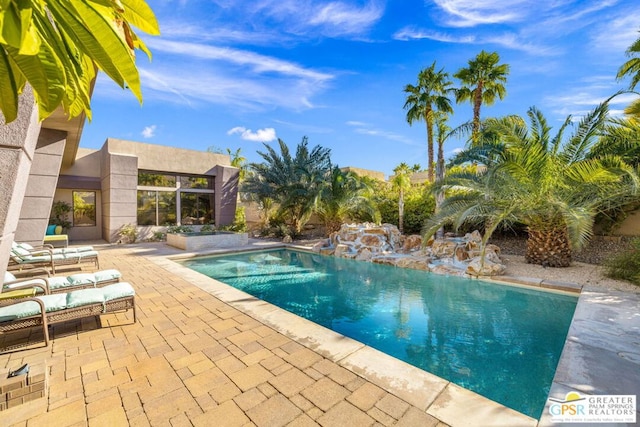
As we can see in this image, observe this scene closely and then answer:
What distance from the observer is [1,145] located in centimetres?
310

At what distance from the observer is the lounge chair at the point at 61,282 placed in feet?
15.8

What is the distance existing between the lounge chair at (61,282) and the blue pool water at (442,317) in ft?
11.1

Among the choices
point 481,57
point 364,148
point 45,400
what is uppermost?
point 481,57

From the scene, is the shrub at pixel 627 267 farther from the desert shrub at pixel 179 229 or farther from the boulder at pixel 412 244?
the desert shrub at pixel 179 229

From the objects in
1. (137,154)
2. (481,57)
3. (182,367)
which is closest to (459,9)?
(481,57)

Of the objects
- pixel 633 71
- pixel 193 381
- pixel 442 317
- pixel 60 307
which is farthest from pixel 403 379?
pixel 633 71

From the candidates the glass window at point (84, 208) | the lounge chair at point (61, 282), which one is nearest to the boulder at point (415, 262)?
the lounge chair at point (61, 282)

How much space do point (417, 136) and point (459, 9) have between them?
1183cm

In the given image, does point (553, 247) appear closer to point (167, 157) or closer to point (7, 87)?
point (7, 87)

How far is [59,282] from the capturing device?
5.12 meters

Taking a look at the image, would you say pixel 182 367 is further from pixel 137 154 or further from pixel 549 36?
pixel 137 154

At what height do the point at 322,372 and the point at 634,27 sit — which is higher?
the point at 634,27

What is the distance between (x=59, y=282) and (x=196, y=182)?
567 inches

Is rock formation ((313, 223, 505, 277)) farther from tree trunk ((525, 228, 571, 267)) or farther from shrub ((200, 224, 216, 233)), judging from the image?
shrub ((200, 224, 216, 233))
